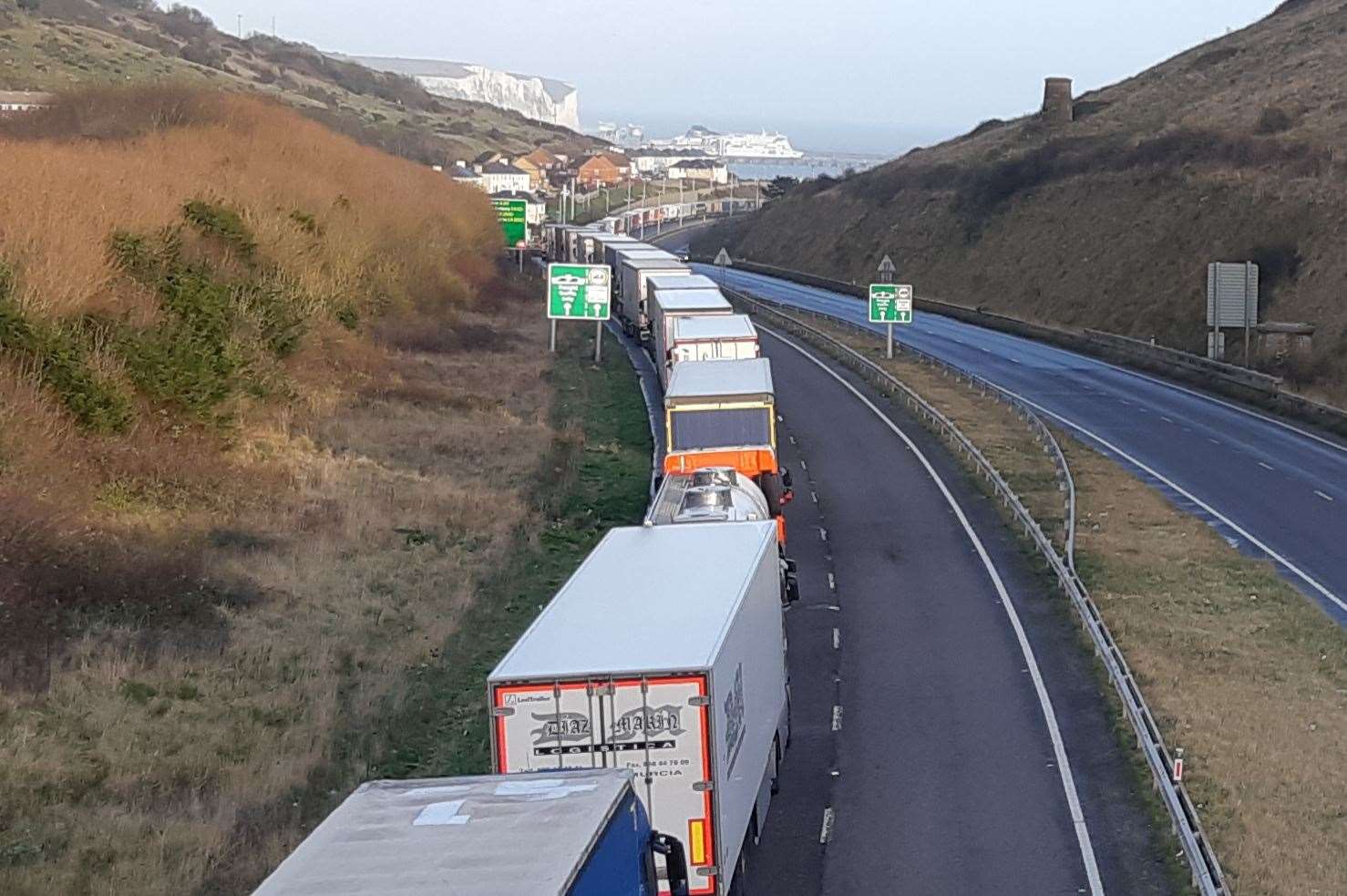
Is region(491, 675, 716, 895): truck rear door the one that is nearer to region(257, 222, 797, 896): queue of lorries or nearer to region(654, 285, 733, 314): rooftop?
region(257, 222, 797, 896): queue of lorries

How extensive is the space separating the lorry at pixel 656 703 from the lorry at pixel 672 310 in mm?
27635

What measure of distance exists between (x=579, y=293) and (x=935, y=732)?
38099 millimetres

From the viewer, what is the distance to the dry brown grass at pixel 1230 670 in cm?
1672

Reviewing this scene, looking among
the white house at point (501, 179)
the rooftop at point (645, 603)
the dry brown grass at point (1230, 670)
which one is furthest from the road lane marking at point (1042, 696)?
the white house at point (501, 179)

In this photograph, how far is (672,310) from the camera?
1877 inches

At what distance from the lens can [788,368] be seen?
199 ft

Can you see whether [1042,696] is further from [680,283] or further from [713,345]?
[680,283]

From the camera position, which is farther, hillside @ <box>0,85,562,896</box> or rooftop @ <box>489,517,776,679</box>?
hillside @ <box>0,85,562,896</box>

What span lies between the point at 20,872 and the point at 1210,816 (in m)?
11.5

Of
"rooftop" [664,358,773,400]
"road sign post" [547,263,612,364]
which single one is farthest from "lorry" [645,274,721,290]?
"rooftop" [664,358,773,400]

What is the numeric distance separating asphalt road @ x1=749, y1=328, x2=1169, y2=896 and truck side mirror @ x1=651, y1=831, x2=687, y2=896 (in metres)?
4.69

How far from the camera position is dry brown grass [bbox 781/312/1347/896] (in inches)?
658

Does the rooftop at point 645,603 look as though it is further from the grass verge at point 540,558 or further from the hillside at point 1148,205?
the hillside at point 1148,205

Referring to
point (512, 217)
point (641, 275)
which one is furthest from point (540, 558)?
point (512, 217)
